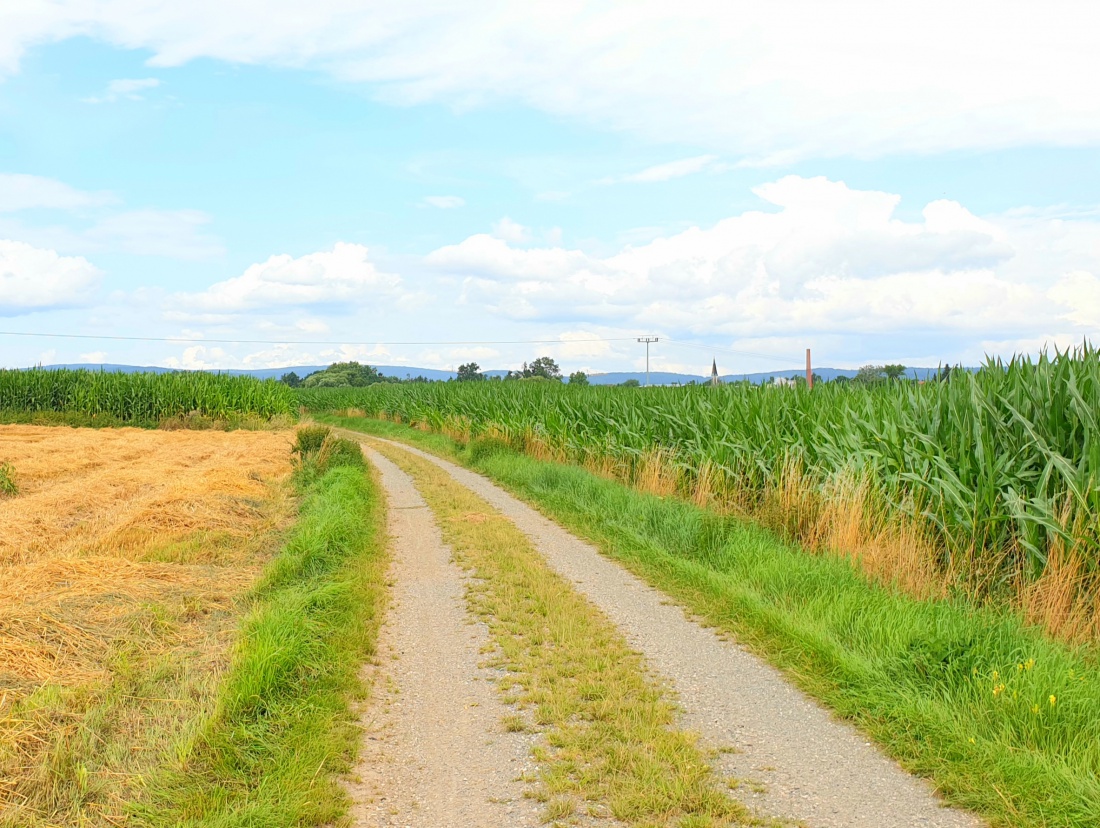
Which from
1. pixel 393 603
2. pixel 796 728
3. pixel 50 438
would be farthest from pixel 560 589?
pixel 50 438

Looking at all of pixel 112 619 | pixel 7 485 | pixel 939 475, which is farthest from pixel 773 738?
pixel 7 485

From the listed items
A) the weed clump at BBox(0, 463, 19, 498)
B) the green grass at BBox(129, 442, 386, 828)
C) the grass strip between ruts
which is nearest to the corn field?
the weed clump at BBox(0, 463, 19, 498)

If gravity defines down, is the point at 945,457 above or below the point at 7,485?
above

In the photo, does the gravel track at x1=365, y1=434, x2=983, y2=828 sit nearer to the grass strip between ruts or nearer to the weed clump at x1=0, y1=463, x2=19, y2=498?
the grass strip between ruts

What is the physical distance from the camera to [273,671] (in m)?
5.35

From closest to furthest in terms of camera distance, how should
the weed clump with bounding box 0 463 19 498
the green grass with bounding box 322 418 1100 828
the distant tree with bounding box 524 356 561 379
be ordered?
the green grass with bounding box 322 418 1100 828
the weed clump with bounding box 0 463 19 498
the distant tree with bounding box 524 356 561 379

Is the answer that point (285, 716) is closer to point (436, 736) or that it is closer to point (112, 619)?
point (436, 736)

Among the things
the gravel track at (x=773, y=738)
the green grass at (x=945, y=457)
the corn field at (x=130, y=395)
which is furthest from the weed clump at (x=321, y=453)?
the corn field at (x=130, y=395)

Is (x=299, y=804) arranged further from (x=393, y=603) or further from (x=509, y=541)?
(x=509, y=541)

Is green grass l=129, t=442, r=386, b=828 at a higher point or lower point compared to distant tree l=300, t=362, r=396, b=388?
lower

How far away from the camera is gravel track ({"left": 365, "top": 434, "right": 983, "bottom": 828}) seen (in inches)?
154

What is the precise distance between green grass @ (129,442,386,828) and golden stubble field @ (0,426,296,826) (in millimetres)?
204

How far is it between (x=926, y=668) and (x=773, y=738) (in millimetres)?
1234

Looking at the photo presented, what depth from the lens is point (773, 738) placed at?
472cm
